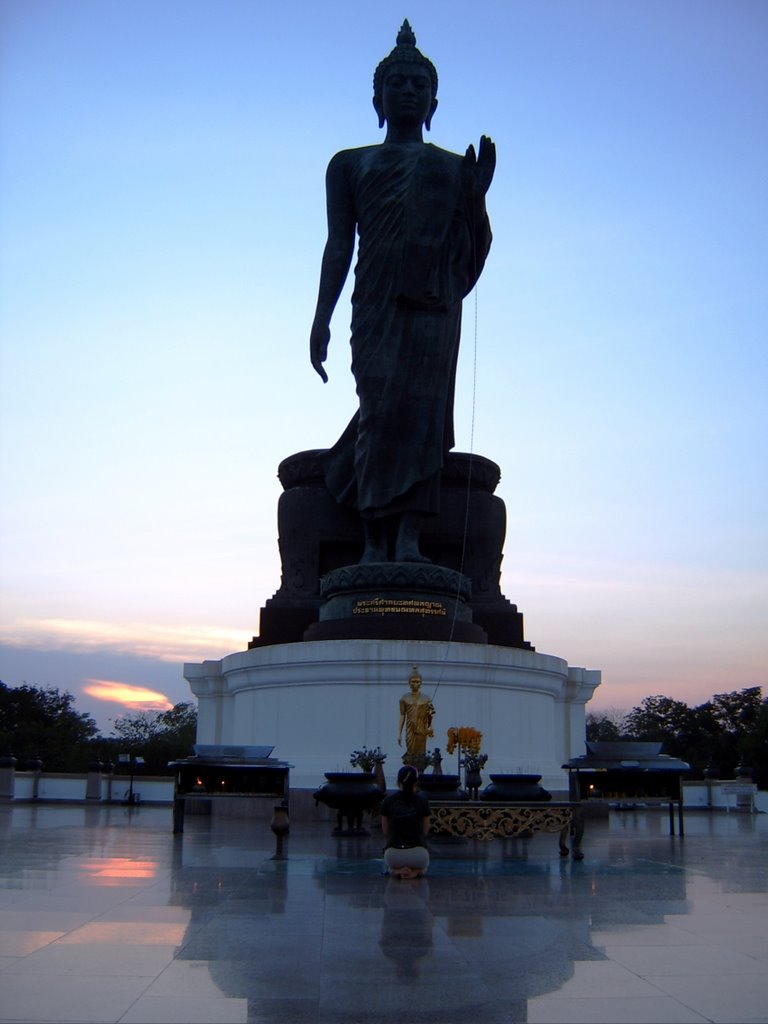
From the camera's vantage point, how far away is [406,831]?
783 cm

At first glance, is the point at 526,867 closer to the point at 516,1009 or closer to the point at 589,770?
the point at 589,770

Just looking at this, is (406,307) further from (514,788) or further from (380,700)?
(514,788)

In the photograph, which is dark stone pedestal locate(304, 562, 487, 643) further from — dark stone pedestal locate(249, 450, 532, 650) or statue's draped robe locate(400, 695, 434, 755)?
statue's draped robe locate(400, 695, 434, 755)

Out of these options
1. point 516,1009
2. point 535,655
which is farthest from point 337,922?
point 535,655

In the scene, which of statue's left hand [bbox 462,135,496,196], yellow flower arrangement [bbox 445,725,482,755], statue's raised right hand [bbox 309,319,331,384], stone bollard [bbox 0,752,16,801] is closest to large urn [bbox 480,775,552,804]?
yellow flower arrangement [bbox 445,725,482,755]

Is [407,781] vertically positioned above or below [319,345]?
below

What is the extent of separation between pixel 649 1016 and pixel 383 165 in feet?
55.7

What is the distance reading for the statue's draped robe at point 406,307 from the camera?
18641 millimetres

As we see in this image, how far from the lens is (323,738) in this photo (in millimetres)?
16031

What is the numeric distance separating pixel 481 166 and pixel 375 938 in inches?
581

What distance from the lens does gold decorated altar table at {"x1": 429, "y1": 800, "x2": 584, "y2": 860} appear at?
9.20 m

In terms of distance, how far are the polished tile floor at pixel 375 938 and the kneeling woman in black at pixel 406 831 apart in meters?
0.21

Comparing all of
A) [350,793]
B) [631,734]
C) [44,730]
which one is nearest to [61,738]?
[44,730]

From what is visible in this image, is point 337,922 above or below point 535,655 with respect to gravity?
below
